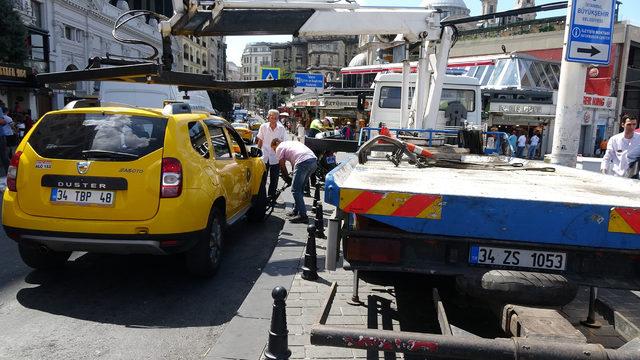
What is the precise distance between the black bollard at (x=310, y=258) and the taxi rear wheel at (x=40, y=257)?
102 inches

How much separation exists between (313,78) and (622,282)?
17434mm

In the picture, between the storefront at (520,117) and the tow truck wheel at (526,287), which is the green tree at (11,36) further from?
the storefront at (520,117)

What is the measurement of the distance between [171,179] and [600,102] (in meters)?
34.9

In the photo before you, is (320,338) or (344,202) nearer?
(320,338)

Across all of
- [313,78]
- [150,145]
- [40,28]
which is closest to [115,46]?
[40,28]

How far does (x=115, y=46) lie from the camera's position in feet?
120

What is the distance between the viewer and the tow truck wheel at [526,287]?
2977 mm

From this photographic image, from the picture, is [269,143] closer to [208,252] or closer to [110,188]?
[208,252]

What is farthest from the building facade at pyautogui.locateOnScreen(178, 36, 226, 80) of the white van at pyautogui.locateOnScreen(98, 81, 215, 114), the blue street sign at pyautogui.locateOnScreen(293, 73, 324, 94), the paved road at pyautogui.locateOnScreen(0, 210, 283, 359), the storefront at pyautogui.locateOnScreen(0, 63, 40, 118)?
the paved road at pyautogui.locateOnScreen(0, 210, 283, 359)

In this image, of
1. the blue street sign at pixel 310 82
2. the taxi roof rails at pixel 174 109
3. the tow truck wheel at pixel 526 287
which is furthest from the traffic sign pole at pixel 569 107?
the blue street sign at pixel 310 82

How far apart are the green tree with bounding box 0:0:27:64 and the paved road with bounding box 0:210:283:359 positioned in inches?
671

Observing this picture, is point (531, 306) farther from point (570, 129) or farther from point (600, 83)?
point (600, 83)

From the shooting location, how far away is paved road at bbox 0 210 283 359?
364cm

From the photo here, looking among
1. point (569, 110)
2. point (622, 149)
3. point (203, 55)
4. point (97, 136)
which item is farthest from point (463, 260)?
point (203, 55)
